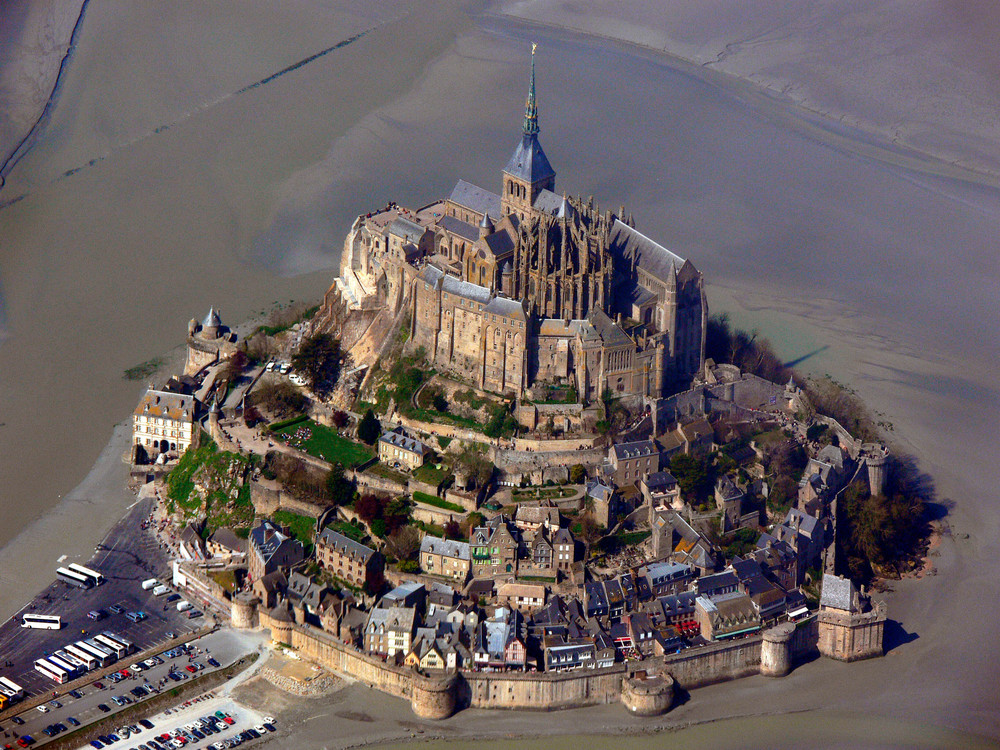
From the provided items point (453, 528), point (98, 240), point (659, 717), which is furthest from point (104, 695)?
point (98, 240)

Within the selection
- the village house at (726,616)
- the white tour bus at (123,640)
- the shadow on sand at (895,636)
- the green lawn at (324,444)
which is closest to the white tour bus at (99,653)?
the white tour bus at (123,640)

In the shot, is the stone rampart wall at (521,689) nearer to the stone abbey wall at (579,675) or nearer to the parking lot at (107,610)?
the stone abbey wall at (579,675)

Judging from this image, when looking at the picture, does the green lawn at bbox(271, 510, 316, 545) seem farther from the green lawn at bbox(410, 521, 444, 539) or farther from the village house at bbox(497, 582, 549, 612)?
the village house at bbox(497, 582, 549, 612)

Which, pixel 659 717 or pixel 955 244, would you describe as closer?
pixel 659 717

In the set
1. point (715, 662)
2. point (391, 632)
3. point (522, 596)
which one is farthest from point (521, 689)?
point (715, 662)

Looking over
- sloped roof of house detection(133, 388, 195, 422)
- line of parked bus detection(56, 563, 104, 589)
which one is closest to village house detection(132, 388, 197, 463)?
sloped roof of house detection(133, 388, 195, 422)

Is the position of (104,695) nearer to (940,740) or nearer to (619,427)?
(619,427)

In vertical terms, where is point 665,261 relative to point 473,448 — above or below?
above
